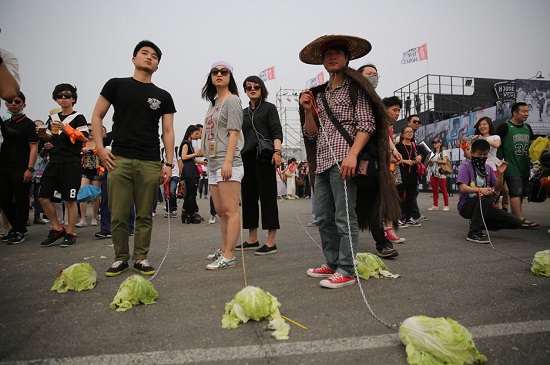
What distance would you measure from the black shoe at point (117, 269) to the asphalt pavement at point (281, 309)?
117 millimetres

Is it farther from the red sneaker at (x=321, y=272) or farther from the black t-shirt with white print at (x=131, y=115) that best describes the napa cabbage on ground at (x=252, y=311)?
the black t-shirt with white print at (x=131, y=115)

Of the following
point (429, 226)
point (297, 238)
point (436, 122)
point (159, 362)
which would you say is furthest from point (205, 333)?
point (436, 122)

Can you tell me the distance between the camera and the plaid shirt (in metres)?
3.38

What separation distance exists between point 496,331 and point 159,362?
2105mm

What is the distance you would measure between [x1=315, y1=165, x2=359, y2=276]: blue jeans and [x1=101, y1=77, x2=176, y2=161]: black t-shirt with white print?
200 centimetres

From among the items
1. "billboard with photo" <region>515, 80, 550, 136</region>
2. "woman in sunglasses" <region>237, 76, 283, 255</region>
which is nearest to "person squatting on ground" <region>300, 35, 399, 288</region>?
"woman in sunglasses" <region>237, 76, 283, 255</region>

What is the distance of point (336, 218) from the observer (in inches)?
139

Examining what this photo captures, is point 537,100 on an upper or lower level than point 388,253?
upper

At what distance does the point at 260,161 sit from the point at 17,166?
Answer: 4.48 metres

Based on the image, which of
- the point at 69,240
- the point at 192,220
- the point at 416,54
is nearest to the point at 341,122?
the point at 69,240

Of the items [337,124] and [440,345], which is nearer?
[440,345]

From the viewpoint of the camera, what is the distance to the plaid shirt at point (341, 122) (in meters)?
3.38

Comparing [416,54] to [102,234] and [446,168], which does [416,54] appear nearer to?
[446,168]

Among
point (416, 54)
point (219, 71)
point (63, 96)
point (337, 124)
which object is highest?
point (416, 54)
